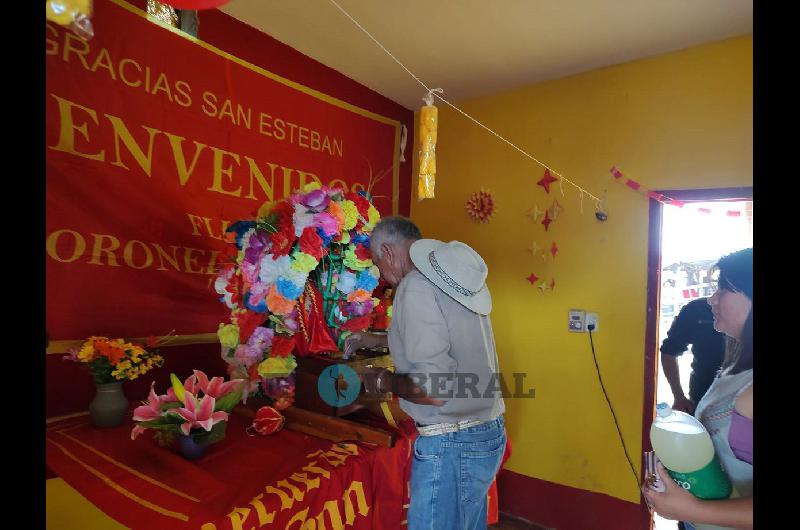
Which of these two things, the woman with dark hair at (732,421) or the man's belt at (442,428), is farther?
the man's belt at (442,428)

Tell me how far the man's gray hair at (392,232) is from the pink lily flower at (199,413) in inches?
29.4

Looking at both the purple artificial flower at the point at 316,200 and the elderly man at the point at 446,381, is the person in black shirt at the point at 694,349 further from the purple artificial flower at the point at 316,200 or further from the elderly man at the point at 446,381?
the purple artificial flower at the point at 316,200

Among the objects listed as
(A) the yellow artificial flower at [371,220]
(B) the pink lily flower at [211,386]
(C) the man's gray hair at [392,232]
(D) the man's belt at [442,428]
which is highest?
(A) the yellow artificial flower at [371,220]

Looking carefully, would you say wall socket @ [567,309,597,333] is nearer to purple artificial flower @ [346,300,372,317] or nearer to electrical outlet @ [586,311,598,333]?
electrical outlet @ [586,311,598,333]

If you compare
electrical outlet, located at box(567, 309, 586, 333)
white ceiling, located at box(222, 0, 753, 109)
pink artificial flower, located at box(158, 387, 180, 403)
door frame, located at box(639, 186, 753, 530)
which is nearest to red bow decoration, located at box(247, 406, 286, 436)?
pink artificial flower, located at box(158, 387, 180, 403)

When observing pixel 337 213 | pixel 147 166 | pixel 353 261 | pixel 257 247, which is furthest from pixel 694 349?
pixel 147 166

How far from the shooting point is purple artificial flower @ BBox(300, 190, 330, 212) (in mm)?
1652

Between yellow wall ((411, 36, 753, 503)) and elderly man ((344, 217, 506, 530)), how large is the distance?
1516mm

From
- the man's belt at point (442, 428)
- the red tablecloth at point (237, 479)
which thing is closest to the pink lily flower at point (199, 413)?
the red tablecloth at point (237, 479)

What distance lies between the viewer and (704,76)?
2475 millimetres

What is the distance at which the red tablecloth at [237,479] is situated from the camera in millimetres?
1177
